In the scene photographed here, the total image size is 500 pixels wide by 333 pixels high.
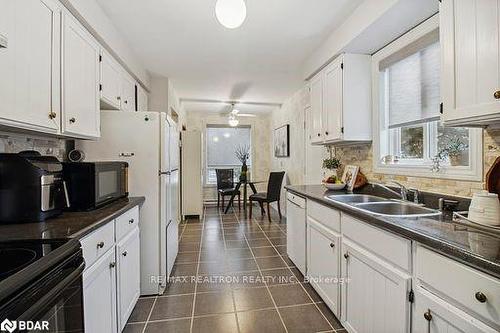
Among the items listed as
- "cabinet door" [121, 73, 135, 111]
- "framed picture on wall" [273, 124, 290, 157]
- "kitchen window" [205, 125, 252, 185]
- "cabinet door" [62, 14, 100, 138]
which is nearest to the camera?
"cabinet door" [62, 14, 100, 138]

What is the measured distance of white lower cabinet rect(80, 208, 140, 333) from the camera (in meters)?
1.28

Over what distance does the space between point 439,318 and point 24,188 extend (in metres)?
1.95

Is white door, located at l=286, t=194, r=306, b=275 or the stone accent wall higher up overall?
the stone accent wall

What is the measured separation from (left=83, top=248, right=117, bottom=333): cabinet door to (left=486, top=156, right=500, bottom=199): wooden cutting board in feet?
6.73

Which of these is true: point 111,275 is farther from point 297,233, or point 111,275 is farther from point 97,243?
point 297,233

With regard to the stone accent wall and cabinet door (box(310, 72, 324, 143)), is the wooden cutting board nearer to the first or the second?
the stone accent wall

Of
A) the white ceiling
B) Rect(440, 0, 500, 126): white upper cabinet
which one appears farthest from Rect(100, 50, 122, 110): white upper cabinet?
Rect(440, 0, 500, 126): white upper cabinet

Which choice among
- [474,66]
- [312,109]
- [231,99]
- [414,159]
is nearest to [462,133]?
[414,159]

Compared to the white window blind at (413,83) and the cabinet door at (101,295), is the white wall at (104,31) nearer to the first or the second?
the cabinet door at (101,295)

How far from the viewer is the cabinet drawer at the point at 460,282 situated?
83 centimetres

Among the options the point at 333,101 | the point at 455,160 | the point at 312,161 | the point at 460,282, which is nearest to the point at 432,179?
Result: the point at 455,160

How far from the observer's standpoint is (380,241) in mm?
1362

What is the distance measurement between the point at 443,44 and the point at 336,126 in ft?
4.02

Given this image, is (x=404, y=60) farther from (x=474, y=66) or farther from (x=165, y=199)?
(x=165, y=199)
